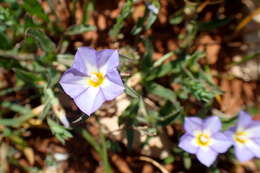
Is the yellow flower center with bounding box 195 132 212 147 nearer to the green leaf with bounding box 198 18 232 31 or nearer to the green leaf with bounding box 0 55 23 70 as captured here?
the green leaf with bounding box 198 18 232 31

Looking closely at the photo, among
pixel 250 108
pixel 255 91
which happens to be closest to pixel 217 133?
pixel 250 108

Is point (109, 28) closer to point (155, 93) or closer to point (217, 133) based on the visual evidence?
point (155, 93)

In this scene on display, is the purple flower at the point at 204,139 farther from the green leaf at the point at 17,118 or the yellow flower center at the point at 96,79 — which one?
the green leaf at the point at 17,118

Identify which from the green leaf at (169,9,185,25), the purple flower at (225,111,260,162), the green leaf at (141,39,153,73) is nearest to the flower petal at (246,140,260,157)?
the purple flower at (225,111,260,162)

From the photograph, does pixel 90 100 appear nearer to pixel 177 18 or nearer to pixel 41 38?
pixel 41 38

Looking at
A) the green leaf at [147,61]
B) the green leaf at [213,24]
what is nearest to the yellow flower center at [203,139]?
the green leaf at [147,61]

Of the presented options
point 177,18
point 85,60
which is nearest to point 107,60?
point 85,60

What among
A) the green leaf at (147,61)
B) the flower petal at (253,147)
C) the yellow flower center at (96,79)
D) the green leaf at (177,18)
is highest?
the green leaf at (177,18)
